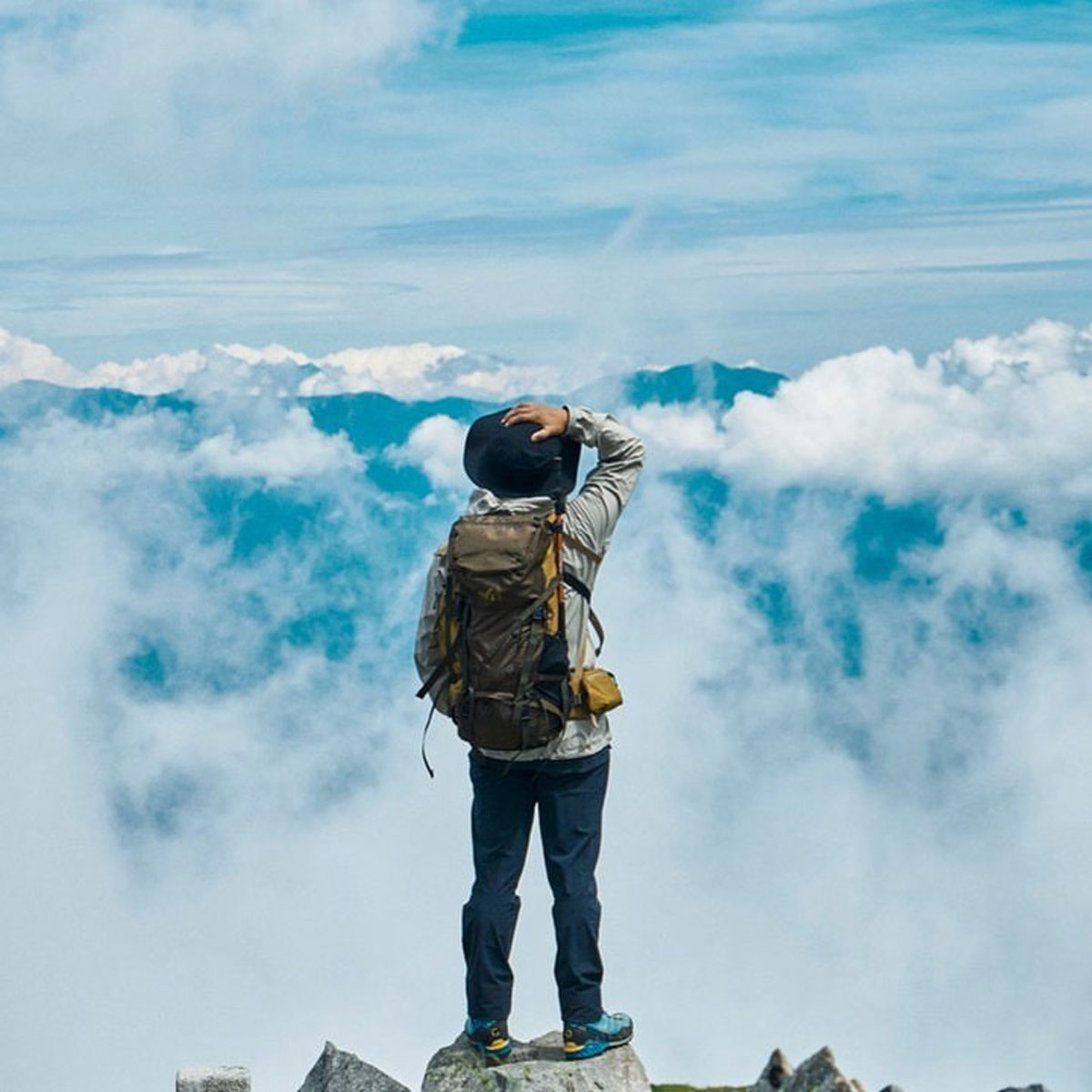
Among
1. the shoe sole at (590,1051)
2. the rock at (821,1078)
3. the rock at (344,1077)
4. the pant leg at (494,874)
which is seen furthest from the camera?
the rock at (344,1077)

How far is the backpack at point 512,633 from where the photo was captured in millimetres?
10727

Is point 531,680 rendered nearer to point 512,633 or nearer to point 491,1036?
point 512,633

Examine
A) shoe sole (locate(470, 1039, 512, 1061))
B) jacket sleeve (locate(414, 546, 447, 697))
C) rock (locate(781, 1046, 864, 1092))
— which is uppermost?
jacket sleeve (locate(414, 546, 447, 697))

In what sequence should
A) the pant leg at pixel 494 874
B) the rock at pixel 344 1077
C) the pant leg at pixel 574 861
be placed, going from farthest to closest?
the rock at pixel 344 1077 < the pant leg at pixel 494 874 < the pant leg at pixel 574 861

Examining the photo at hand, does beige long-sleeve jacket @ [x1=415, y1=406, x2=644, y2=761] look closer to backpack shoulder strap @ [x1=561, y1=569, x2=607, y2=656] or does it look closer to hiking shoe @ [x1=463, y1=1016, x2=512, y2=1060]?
backpack shoulder strap @ [x1=561, y1=569, x2=607, y2=656]

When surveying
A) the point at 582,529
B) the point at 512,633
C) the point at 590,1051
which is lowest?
the point at 590,1051

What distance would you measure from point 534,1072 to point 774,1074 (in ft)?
5.94

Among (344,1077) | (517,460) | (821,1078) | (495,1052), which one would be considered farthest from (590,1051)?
(517,460)

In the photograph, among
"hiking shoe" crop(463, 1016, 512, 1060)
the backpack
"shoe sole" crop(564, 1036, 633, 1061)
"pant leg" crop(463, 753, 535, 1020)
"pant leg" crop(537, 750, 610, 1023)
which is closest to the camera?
the backpack

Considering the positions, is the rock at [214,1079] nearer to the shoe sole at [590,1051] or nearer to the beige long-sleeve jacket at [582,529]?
the shoe sole at [590,1051]

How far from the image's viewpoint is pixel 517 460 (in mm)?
11102

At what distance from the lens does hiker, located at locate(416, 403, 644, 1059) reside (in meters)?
10.8

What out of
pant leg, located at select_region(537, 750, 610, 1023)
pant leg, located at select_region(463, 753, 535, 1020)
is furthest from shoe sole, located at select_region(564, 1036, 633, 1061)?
pant leg, located at select_region(463, 753, 535, 1020)

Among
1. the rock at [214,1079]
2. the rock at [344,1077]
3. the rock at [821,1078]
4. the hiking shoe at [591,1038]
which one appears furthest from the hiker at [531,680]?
the rock at [214,1079]
